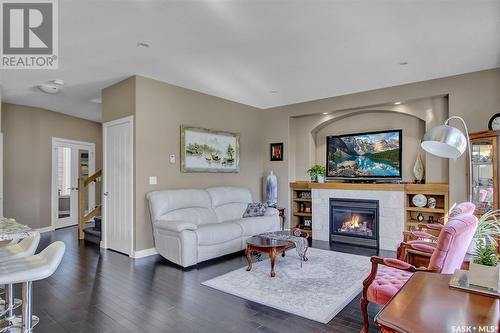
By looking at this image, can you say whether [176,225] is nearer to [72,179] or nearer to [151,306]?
[151,306]

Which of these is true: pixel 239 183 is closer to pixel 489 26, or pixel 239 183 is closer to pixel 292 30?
pixel 292 30

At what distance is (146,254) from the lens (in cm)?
482

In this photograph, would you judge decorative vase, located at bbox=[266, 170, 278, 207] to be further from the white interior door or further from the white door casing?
the white door casing

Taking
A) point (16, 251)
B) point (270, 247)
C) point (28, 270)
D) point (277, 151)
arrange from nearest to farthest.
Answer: point (28, 270)
point (16, 251)
point (270, 247)
point (277, 151)

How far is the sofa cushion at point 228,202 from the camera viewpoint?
5.54m

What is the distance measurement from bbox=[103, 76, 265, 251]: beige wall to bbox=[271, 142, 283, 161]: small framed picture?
0.97 meters

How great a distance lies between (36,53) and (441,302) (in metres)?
4.81

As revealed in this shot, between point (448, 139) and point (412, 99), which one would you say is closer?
point (448, 139)

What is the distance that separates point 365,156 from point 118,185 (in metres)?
4.58

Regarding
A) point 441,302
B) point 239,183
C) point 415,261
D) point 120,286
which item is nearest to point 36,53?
point 120,286

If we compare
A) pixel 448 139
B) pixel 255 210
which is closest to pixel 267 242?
pixel 255 210

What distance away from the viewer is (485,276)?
4.80 feet

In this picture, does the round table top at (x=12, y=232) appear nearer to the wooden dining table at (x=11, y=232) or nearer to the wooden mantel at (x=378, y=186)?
the wooden dining table at (x=11, y=232)

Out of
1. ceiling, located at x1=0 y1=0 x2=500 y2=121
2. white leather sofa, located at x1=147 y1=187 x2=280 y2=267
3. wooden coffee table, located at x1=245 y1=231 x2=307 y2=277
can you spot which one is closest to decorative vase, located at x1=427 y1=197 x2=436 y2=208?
ceiling, located at x1=0 y1=0 x2=500 y2=121
